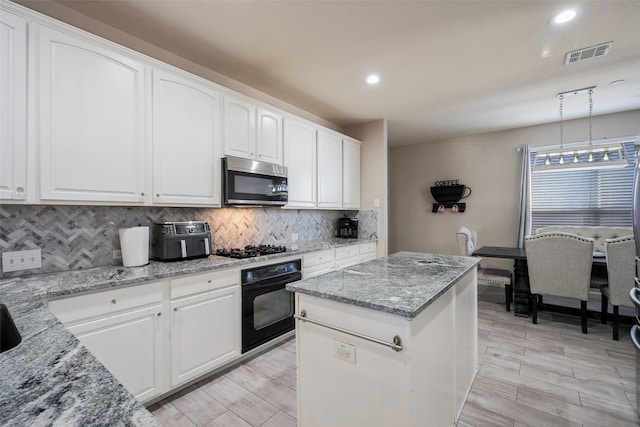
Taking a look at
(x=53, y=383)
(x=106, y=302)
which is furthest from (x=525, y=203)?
(x=53, y=383)

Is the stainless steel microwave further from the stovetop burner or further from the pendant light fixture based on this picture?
the pendant light fixture

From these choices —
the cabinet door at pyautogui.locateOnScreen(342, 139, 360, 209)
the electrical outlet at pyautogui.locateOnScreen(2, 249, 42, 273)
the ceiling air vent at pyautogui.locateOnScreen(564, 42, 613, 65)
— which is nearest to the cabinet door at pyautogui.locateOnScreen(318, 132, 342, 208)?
the cabinet door at pyautogui.locateOnScreen(342, 139, 360, 209)

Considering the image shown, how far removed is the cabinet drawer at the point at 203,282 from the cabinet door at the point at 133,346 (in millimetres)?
152

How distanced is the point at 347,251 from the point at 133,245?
7.84 ft

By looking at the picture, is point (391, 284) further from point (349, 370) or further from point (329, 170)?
point (329, 170)

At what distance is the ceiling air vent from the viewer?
243 cm

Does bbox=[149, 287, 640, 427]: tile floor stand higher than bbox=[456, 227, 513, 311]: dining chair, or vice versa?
bbox=[456, 227, 513, 311]: dining chair

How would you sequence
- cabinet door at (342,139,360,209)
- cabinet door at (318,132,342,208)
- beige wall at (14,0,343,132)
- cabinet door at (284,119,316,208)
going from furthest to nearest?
cabinet door at (342,139,360,209), cabinet door at (318,132,342,208), cabinet door at (284,119,316,208), beige wall at (14,0,343,132)

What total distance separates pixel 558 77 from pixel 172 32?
376 cm

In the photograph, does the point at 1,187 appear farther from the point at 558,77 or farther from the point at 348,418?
the point at 558,77

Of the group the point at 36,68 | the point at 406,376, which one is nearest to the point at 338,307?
the point at 406,376

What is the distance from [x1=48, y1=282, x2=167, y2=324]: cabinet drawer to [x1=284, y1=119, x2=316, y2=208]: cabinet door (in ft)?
5.70

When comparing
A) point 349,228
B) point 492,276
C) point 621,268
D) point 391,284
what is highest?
point 349,228

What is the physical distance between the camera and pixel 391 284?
58.8 inches
